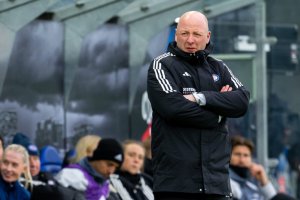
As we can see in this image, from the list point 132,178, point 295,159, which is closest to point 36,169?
point 132,178

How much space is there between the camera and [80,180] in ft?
34.0

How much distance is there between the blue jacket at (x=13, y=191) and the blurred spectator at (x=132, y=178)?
1.18 metres

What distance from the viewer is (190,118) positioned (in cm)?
683

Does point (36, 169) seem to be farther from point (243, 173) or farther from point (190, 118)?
point (190, 118)

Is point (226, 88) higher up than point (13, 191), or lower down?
higher up

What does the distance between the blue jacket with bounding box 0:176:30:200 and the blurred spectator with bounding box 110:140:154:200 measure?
118 cm

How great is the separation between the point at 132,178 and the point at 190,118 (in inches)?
165

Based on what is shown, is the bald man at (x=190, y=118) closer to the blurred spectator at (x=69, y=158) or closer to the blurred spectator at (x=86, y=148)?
the blurred spectator at (x=86, y=148)

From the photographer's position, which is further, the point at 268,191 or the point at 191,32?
the point at 268,191

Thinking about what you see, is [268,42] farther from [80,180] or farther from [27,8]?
[80,180]

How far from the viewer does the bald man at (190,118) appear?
22.3 ft

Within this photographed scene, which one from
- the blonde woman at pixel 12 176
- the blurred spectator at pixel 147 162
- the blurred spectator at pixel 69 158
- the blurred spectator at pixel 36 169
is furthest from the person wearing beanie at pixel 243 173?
the blonde woman at pixel 12 176

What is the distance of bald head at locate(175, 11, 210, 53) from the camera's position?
6953 millimetres

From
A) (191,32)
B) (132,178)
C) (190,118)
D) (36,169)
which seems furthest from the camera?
(132,178)
